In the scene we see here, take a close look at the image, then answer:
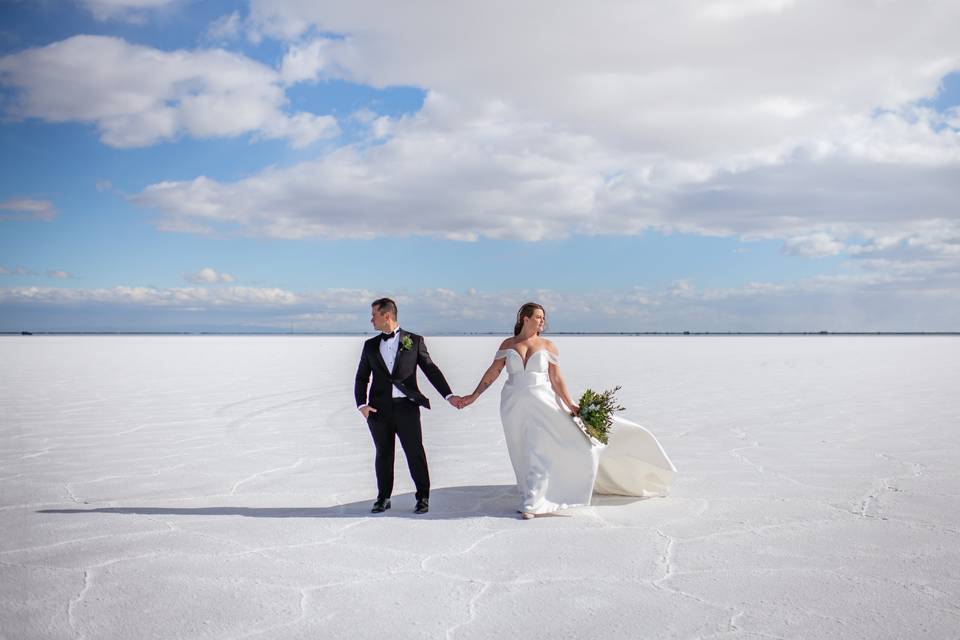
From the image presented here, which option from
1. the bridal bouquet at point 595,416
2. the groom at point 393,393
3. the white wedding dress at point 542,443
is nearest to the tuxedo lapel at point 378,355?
the groom at point 393,393

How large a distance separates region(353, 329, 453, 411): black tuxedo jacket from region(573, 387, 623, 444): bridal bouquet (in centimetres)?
102

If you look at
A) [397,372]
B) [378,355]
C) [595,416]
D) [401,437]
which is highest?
[378,355]

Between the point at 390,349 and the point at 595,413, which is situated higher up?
the point at 390,349

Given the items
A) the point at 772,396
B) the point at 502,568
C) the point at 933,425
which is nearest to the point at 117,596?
the point at 502,568

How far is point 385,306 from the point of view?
5297 mm

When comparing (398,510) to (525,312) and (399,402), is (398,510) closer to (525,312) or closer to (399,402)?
(399,402)

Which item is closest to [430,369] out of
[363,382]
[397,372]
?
[397,372]

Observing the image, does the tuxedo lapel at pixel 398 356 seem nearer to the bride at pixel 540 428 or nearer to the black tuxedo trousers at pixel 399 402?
the black tuxedo trousers at pixel 399 402

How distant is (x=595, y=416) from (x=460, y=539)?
1.39 m

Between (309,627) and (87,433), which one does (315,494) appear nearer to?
(309,627)

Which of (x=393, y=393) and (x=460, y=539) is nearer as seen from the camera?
(x=460, y=539)

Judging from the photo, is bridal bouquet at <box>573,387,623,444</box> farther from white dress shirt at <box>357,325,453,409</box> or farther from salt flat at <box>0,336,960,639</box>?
white dress shirt at <box>357,325,453,409</box>

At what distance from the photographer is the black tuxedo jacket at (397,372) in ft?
17.5

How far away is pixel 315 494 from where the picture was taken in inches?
236
